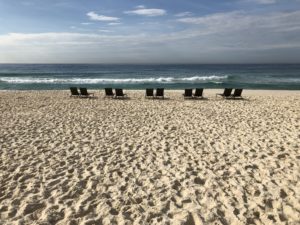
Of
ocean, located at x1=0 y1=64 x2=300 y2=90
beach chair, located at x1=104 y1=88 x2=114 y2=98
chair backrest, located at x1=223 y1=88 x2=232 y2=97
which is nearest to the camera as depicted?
chair backrest, located at x1=223 y1=88 x2=232 y2=97

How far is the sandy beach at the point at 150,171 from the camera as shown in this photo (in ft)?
13.6

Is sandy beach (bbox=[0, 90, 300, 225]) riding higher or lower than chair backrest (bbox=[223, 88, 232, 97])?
lower

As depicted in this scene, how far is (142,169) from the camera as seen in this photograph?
564 cm

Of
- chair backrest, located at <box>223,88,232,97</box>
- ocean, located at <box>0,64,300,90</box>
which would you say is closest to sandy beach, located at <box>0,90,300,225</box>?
chair backrest, located at <box>223,88,232,97</box>

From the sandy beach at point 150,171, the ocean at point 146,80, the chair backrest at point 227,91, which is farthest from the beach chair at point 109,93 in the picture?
the ocean at point 146,80

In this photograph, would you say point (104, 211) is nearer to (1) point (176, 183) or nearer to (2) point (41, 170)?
(1) point (176, 183)

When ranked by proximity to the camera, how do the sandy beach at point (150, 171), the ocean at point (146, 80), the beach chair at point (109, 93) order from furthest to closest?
the ocean at point (146, 80) → the beach chair at point (109, 93) → the sandy beach at point (150, 171)

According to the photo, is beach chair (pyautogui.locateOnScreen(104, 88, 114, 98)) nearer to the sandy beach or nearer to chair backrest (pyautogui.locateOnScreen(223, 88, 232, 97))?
the sandy beach

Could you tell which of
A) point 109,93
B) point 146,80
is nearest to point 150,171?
point 109,93

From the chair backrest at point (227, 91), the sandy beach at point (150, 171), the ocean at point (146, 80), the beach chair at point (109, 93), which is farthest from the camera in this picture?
the ocean at point (146, 80)

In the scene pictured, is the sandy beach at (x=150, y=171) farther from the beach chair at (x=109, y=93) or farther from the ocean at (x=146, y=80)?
the ocean at (x=146, y=80)

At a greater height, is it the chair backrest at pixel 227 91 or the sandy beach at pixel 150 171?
the chair backrest at pixel 227 91

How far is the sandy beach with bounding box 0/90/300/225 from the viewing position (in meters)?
4.15

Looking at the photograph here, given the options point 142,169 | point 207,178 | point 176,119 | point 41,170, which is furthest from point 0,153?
point 176,119
